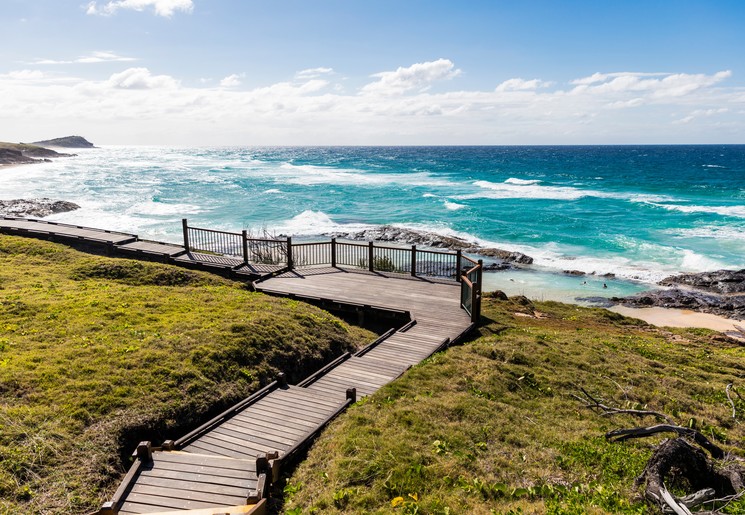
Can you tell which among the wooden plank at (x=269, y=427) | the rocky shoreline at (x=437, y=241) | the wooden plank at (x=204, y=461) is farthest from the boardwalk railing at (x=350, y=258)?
the wooden plank at (x=204, y=461)

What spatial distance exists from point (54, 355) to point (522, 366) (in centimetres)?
1065

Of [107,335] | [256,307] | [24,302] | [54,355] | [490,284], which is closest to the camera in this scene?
[54,355]

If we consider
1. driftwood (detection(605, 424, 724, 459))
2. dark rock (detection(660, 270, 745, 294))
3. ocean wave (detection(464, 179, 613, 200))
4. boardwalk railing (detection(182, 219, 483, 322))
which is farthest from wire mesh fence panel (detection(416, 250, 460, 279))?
ocean wave (detection(464, 179, 613, 200))

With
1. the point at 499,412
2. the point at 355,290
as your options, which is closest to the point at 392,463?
the point at 499,412

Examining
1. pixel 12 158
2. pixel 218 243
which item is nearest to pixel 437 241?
pixel 218 243

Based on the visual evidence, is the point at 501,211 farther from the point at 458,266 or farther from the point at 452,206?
the point at 458,266

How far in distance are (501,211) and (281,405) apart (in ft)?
161

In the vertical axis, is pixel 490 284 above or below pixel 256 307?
below

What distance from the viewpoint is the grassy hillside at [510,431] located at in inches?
262

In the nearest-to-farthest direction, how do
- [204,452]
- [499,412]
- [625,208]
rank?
[204,452] < [499,412] < [625,208]

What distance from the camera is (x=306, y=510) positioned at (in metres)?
6.64

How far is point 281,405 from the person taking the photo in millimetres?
9977

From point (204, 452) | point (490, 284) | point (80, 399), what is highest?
point (80, 399)

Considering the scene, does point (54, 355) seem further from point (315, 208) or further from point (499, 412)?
point (315, 208)
